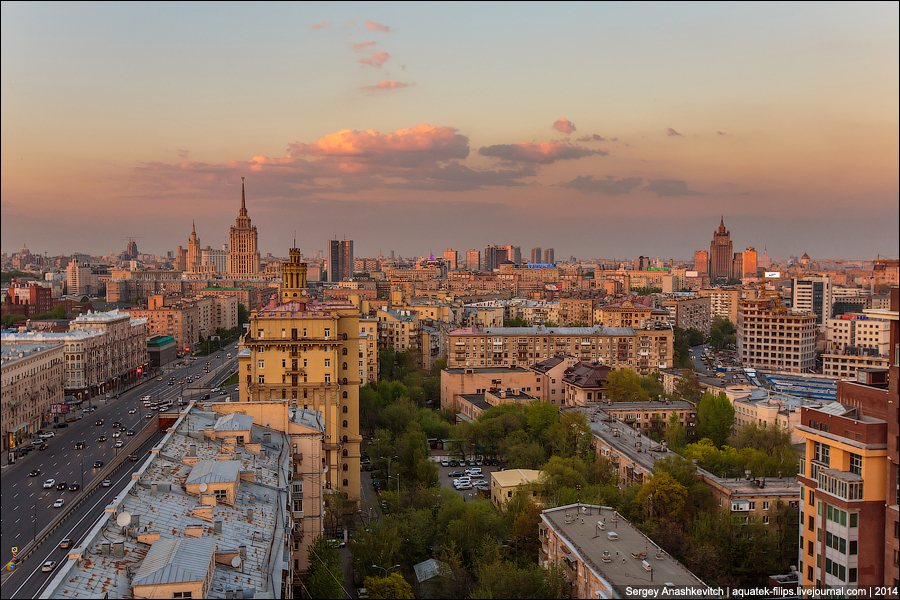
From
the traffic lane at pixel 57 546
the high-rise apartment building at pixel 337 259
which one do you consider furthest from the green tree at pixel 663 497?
the high-rise apartment building at pixel 337 259

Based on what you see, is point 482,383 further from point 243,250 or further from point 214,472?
point 243,250

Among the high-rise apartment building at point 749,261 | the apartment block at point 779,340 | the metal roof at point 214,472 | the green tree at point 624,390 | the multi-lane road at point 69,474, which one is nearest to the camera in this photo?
the metal roof at point 214,472

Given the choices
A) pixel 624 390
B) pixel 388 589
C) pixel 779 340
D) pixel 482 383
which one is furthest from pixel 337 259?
pixel 388 589

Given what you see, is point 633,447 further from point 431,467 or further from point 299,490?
point 299,490

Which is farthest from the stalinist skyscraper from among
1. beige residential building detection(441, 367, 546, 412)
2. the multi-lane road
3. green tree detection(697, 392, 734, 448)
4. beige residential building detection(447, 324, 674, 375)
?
green tree detection(697, 392, 734, 448)

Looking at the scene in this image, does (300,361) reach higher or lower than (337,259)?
lower

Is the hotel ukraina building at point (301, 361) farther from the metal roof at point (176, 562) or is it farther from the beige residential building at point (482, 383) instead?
the beige residential building at point (482, 383)

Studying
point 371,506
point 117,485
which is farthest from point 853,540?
point 117,485
